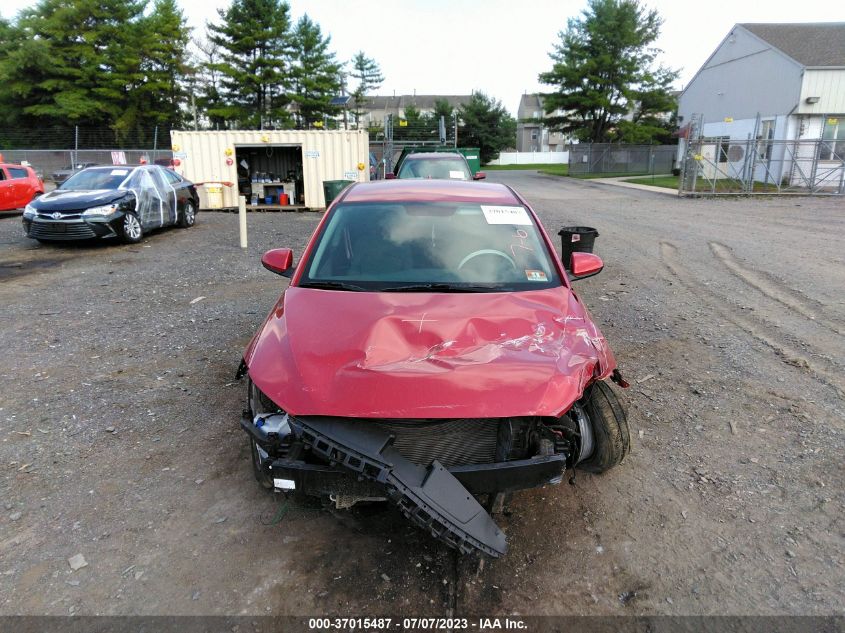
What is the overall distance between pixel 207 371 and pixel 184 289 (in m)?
3.59

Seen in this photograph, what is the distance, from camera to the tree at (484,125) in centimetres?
6153

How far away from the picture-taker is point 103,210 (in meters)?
11.4

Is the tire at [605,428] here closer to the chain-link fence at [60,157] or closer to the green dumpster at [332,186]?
the green dumpster at [332,186]

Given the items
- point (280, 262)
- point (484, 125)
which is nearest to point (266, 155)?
point (280, 262)

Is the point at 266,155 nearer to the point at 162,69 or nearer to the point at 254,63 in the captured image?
the point at 254,63

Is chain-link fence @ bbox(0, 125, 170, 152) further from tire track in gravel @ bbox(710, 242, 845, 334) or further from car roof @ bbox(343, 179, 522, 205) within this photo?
car roof @ bbox(343, 179, 522, 205)

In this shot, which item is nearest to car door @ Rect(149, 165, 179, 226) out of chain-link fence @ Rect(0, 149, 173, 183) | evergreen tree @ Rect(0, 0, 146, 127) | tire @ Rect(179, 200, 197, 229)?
tire @ Rect(179, 200, 197, 229)

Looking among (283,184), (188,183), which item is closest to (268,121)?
(283,184)

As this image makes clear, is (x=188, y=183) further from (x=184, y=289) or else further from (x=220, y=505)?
(x=220, y=505)

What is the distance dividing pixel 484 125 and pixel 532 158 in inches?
465

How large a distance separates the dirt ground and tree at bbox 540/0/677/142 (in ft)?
130

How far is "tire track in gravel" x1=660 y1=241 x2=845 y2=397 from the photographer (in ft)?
16.5

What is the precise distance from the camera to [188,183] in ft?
49.6

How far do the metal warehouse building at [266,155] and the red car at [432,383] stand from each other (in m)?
16.0
